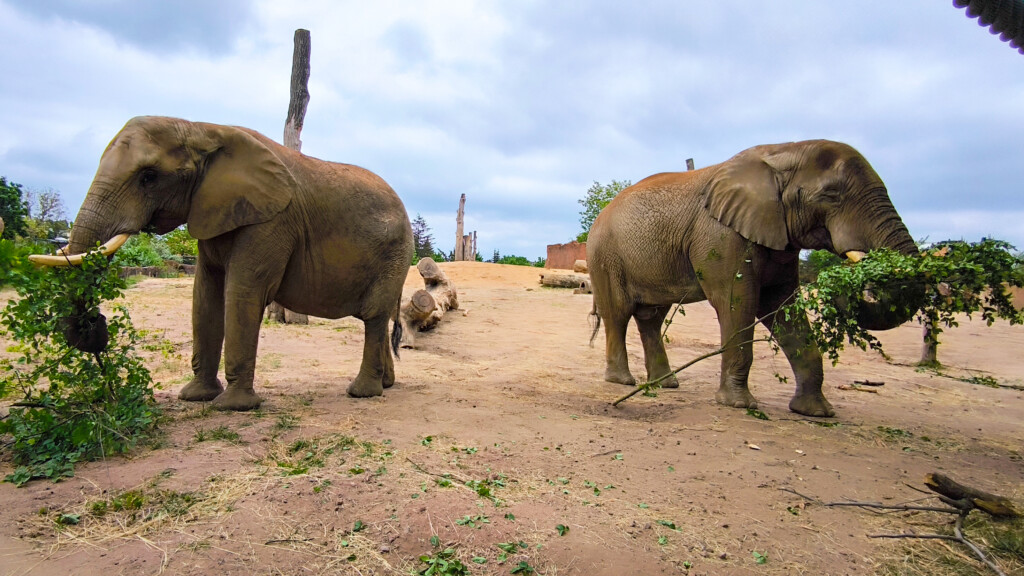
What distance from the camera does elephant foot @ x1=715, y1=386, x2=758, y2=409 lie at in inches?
243

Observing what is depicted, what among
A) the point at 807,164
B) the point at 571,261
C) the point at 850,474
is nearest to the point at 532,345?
the point at 807,164

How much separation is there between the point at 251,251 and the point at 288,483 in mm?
2427

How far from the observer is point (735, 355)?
621 centimetres

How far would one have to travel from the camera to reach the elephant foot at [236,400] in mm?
5023

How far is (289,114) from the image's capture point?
11773mm

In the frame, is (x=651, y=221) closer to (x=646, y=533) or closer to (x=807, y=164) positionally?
(x=807, y=164)

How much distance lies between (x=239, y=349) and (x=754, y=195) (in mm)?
4915

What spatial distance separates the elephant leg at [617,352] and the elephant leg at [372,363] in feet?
9.98

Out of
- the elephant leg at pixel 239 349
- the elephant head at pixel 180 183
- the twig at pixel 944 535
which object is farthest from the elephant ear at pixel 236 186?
the twig at pixel 944 535

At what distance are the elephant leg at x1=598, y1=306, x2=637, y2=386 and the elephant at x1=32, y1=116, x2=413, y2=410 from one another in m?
2.95

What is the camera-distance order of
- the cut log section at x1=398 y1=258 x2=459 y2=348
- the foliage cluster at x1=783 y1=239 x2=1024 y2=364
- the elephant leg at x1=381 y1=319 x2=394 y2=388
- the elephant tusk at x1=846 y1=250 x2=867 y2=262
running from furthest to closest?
the cut log section at x1=398 y1=258 x2=459 y2=348 < the elephant leg at x1=381 y1=319 x2=394 y2=388 < the elephant tusk at x1=846 y1=250 x2=867 y2=262 < the foliage cluster at x1=783 y1=239 x2=1024 y2=364

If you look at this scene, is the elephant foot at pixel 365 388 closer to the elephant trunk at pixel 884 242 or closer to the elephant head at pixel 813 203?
the elephant head at pixel 813 203

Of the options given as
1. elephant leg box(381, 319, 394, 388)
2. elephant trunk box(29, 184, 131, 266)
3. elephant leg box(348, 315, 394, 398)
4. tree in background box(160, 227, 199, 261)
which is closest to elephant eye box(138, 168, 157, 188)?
elephant trunk box(29, 184, 131, 266)

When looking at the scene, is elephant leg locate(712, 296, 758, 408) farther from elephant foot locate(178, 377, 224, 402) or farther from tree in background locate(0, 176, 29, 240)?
tree in background locate(0, 176, 29, 240)
